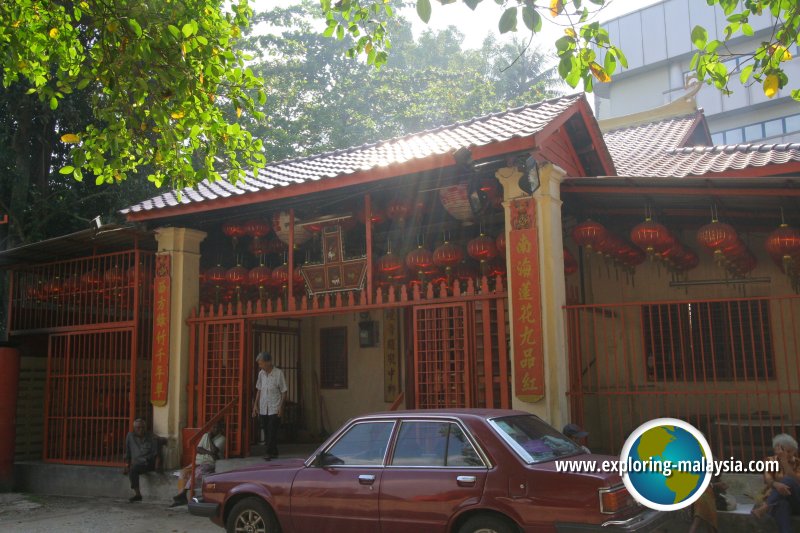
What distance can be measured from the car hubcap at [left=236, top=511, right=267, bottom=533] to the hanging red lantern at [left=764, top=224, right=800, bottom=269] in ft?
21.0

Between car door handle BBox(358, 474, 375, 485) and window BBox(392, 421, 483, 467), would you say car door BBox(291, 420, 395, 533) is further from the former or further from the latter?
window BBox(392, 421, 483, 467)

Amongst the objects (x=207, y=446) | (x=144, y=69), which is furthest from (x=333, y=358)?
(x=144, y=69)

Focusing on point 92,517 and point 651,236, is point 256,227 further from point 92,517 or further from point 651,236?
point 651,236

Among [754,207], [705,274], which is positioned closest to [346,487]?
[754,207]

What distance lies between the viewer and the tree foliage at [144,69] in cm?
702

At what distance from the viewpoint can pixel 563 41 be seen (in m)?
5.98

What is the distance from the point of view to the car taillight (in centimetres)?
493

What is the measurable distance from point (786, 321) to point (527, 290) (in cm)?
421

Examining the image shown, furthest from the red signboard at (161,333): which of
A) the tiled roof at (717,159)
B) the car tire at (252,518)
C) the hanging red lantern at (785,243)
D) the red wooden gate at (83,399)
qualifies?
the hanging red lantern at (785,243)

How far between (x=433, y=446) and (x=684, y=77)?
26446 millimetres

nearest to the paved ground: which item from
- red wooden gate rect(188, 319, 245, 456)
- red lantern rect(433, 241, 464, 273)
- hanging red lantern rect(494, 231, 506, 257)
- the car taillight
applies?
red wooden gate rect(188, 319, 245, 456)

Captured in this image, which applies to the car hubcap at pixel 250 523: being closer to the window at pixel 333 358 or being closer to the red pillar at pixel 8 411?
the window at pixel 333 358

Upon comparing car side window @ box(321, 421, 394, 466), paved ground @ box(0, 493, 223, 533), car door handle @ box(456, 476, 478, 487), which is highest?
car side window @ box(321, 421, 394, 466)

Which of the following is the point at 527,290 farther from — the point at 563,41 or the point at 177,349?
the point at 177,349
